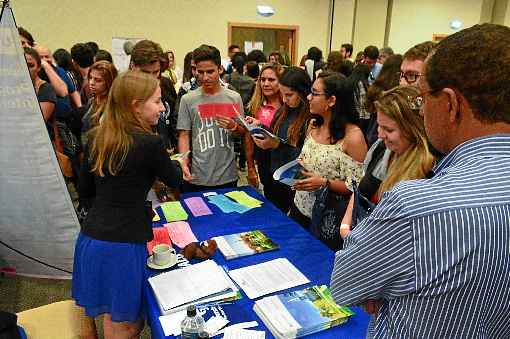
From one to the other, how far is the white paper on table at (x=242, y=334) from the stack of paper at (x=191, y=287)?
0.54 feet

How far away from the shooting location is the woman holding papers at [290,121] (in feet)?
7.92

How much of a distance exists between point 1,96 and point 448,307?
2.28 m

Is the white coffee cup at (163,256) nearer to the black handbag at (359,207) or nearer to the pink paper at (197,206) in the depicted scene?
the pink paper at (197,206)

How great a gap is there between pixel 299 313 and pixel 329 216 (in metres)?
0.78

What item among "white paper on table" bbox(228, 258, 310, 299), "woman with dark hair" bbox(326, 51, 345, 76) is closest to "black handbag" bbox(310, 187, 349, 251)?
"white paper on table" bbox(228, 258, 310, 299)

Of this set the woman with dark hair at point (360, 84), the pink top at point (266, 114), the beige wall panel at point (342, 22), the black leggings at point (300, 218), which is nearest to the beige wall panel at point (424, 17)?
the beige wall panel at point (342, 22)

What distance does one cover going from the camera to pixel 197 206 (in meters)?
2.26

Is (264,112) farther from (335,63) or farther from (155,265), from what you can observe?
(335,63)

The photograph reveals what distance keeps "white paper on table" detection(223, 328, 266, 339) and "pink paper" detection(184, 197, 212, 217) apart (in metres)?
0.98

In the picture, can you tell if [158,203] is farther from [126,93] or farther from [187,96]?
[126,93]

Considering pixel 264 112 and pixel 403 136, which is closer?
pixel 403 136

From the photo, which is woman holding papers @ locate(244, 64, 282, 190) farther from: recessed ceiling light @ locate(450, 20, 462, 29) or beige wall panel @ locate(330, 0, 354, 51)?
recessed ceiling light @ locate(450, 20, 462, 29)

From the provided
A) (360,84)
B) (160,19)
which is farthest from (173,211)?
(160,19)

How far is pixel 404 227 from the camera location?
64 cm
